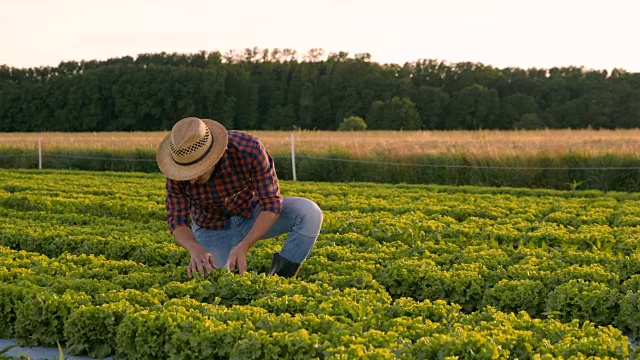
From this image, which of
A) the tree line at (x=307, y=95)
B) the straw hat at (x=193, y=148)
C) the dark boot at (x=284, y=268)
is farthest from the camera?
the tree line at (x=307, y=95)

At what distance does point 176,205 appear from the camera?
20.9 feet

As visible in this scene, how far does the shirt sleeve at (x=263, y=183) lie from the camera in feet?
20.2

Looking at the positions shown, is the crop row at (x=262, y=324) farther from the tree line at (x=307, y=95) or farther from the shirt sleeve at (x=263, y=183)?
the tree line at (x=307, y=95)

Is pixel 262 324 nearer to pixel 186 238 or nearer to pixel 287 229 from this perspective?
pixel 186 238

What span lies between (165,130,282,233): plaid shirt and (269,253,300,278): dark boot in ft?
1.76

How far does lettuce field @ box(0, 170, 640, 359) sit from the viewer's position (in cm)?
486

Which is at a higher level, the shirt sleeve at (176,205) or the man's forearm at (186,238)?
the shirt sleeve at (176,205)

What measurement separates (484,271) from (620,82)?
6210 centimetres

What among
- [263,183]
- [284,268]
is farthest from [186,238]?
[284,268]

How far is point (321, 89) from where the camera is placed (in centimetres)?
7088

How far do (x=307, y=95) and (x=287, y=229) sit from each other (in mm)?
63648

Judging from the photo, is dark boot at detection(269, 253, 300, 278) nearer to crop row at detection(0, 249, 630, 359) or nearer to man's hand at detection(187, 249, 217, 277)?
crop row at detection(0, 249, 630, 359)

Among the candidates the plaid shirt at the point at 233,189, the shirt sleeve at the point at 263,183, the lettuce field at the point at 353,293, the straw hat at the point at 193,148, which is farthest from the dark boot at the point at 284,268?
the straw hat at the point at 193,148

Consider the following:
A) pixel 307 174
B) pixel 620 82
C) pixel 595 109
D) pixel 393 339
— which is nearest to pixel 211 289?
pixel 393 339
